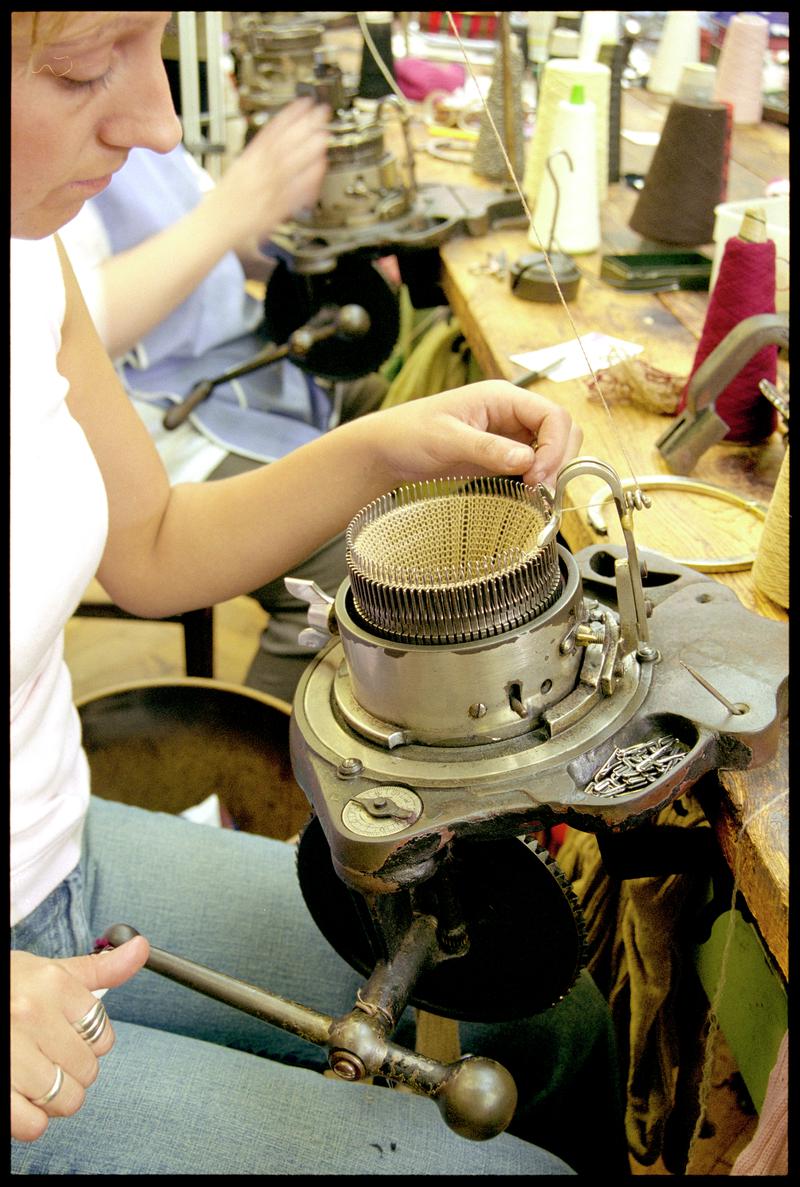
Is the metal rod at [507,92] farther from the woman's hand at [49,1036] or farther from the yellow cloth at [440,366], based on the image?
the woman's hand at [49,1036]

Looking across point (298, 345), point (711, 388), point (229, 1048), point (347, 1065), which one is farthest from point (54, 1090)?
point (298, 345)

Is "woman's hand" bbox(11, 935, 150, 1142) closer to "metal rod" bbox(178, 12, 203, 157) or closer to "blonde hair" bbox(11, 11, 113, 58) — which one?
"blonde hair" bbox(11, 11, 113, 58)

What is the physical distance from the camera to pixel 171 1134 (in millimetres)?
772

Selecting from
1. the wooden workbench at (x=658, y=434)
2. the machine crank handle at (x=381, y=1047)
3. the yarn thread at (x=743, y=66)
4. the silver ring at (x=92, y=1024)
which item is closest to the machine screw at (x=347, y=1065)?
the machine crank handle at (x=381, y=1047)

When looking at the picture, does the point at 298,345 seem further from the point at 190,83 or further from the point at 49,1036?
the point at 49,1036

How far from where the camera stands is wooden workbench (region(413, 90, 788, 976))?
0.70m

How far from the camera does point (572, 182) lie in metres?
1.76

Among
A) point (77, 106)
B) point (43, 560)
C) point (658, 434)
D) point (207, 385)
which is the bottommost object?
point (207, 385)

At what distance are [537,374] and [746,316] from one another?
0.27 m

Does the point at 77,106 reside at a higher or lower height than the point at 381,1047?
higher

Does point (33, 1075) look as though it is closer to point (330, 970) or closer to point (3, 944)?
point (3, 944)

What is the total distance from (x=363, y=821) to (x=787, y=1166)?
33cm

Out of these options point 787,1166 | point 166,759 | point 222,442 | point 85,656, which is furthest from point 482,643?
point 85,656

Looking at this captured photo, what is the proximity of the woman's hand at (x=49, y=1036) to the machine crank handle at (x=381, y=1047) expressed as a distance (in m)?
0.06
